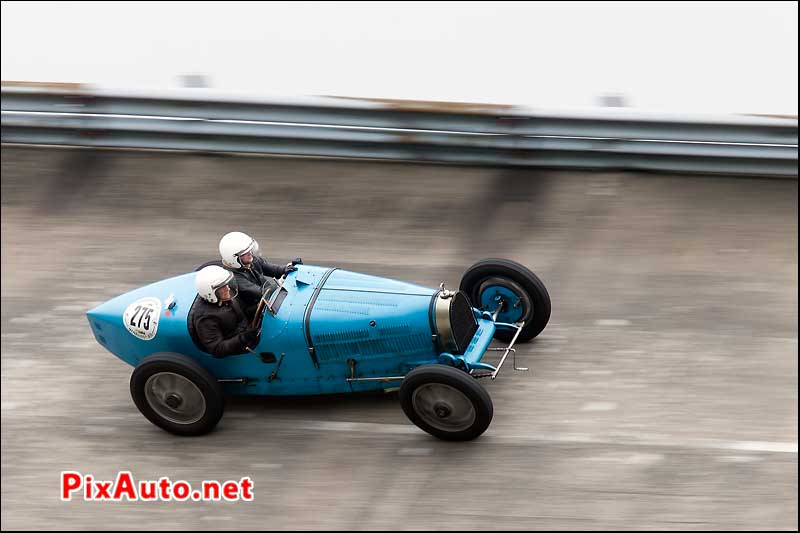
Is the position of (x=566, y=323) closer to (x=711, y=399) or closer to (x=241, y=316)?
(x=711, y=399)

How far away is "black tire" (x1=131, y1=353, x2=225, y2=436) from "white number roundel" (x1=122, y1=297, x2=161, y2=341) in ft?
1.01

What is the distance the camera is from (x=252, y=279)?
844 cm

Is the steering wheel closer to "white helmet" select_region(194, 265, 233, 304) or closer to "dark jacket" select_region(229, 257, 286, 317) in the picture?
"dark jacket" select_region(229, 257, 286, 317)

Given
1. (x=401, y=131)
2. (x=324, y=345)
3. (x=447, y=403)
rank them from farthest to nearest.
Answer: (x=401, y=131)
(x=324, y=345)
(x=447, y=403)

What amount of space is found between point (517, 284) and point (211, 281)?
7.78ft

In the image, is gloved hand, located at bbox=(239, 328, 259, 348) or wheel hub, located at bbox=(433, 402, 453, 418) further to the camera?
gloved hand, located at bbox=(239, 328, 259, 348)

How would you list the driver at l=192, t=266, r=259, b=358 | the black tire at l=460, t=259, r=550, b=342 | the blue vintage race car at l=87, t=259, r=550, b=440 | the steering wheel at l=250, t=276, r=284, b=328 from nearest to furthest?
the blue vintage race car at l=87, t=259, r=550, b=440 < the driver at l=192, t=266, r=259, b=358 < the steering wheel at l=250, t=276, r=284, b=328 < the black tire at l=460, t=259, r=550, b=342

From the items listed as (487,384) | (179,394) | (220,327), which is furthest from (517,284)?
(179,394)

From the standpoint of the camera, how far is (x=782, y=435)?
771cm

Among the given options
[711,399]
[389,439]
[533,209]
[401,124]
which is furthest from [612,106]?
[389,439]

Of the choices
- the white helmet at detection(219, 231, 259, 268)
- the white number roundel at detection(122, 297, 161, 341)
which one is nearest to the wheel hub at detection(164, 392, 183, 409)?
the white number roundel at detection(122, 297, 161, 341)

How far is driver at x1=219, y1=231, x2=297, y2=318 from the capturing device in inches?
323

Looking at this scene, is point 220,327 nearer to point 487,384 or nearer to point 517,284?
point 487,384

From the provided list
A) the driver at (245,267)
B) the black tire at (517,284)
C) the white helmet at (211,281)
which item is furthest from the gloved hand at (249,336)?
the black tire at (517,284)
